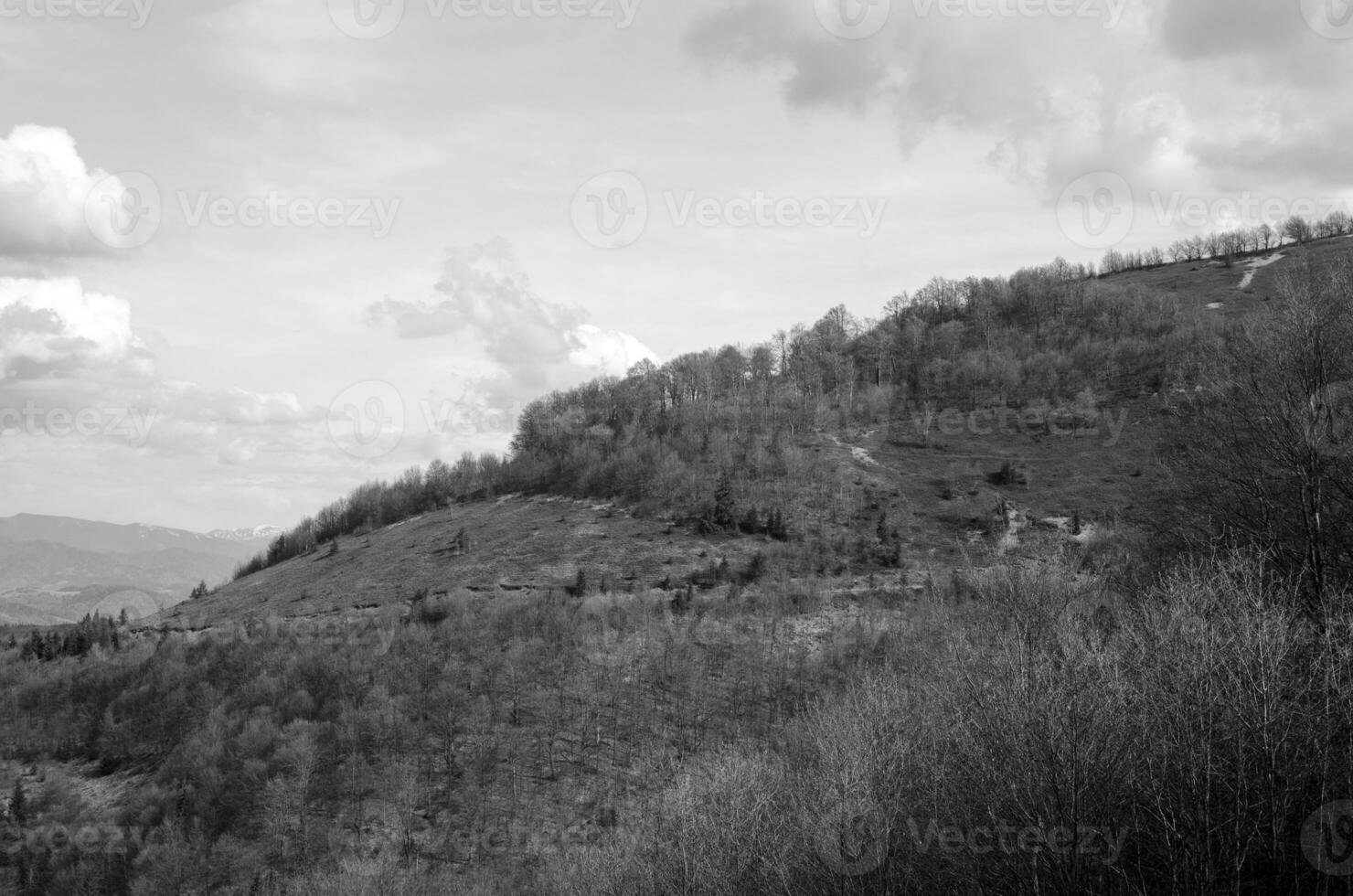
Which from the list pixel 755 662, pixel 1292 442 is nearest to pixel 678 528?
pixel 755 662

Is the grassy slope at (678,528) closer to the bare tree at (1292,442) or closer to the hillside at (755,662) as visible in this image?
the hillside at (755,662)

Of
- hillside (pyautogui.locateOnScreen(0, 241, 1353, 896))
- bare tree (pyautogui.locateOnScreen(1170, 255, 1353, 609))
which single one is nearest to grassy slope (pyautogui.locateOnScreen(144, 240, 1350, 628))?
hillside (pyautogui.locateOnScreen(0, 241, 1353, 896))

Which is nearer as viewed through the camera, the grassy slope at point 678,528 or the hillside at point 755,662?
the hillside at point 755,662

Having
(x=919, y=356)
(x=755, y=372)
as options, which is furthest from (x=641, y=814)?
(x=919, y=356)

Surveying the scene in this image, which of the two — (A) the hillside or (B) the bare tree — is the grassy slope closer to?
(A) the hillside

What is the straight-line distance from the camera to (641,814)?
57.1 m

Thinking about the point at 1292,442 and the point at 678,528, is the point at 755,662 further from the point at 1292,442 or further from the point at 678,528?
the point at 1292,442

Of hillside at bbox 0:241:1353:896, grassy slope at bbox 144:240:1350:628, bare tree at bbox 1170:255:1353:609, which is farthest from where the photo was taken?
grassy slope at bbox 144:240:1350:628

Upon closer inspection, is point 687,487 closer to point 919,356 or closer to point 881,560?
point 881,560

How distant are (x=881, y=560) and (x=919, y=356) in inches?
3938

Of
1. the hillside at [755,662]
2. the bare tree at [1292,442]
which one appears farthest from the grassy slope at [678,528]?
the bare tree at [1292,442]

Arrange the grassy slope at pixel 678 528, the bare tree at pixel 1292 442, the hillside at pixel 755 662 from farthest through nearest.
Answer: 1. the grassy slope at pixel 678 528
2. the bare tree at pixel 1292 442
3. the hillside at pixel 755 662

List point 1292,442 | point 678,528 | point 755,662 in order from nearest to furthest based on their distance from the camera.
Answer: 1. point 1292,442
2. point 755,662
3. point 678,528

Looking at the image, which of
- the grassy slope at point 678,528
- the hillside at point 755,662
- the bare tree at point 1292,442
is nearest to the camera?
the hillside at point 755,662
